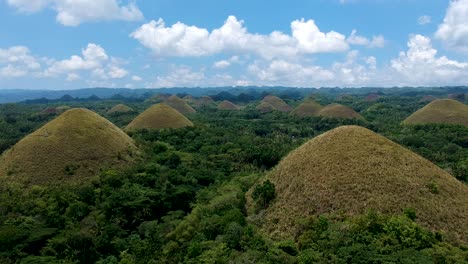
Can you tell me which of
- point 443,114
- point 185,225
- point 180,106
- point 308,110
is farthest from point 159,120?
point 180,106

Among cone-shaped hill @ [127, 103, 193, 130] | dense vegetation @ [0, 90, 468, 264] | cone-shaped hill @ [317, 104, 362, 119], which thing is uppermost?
cone-shaped hill @ [127, 103, 193, 130]

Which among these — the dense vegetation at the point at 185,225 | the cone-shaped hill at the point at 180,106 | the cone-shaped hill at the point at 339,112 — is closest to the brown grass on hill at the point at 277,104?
the cone-shaped hill at the point at 180,106

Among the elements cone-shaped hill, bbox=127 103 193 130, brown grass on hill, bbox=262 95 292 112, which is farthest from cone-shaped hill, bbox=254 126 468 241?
brown grass on hill, bbox=262 95 292 112

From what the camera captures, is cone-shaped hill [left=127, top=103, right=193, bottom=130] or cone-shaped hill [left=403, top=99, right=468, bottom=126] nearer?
cone-shaped hill [left=127, top=103, right=193, bottom=130]

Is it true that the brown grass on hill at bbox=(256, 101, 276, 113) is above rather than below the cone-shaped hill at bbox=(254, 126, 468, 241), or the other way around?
below

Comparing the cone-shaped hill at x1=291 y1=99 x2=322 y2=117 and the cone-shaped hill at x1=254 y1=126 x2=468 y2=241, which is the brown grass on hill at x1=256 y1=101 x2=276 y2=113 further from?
the cone-shaped hill at x1=254 y1=126 x2=468 y2=241

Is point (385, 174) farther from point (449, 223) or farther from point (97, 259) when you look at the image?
point (97, 259)

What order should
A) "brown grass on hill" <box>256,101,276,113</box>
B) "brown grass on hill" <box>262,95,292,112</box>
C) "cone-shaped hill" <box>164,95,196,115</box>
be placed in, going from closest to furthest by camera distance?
"cone-shaped hill" <box>164,95,196,115</box>
"brown grass on hill" <box>256,101,276,113</box>
"brown grass on hill" <box>262,95,292,112</box>
